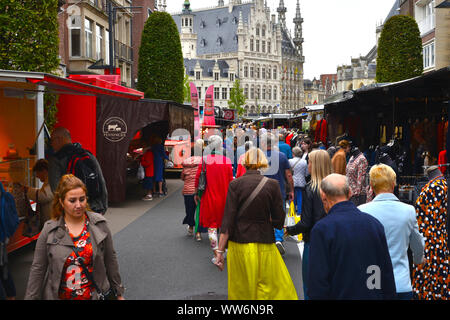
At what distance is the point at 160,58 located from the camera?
83.1 feet

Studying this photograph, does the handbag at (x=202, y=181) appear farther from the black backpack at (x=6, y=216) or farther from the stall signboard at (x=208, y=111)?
the stall signboard at (x=208, y=111)

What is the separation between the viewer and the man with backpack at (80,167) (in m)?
6.06

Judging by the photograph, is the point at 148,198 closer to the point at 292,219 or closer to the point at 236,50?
the point at 292,219

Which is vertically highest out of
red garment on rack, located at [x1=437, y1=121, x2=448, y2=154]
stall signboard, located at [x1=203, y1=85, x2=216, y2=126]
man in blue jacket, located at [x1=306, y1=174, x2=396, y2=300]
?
stall signboard, located at [x1=203, y1=85, x2=216, y2=126]

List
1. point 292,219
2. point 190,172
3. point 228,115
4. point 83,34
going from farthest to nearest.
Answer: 1. point 228,115
2. point 83,34
3. point 292,219
4. point 190,172

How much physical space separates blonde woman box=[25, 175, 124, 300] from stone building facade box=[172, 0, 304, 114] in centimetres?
11392

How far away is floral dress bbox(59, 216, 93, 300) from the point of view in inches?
150

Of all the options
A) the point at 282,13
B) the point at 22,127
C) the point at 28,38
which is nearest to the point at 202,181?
the point at 22,127

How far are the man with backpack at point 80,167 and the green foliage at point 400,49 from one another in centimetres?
2087

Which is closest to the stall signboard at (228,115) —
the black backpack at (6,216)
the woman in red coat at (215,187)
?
the woman in red coat at (215,187)

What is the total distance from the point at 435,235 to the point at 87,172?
150 inches

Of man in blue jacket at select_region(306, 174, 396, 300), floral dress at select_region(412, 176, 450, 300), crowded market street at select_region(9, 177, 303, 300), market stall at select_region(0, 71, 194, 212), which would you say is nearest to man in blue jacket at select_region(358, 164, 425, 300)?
floral dress at select_region(412, 176, 450, 300)

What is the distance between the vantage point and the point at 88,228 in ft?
13.2

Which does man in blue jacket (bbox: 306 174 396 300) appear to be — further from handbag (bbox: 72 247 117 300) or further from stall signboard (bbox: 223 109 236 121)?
stall signboard (bbox: 223 109 236 121)
